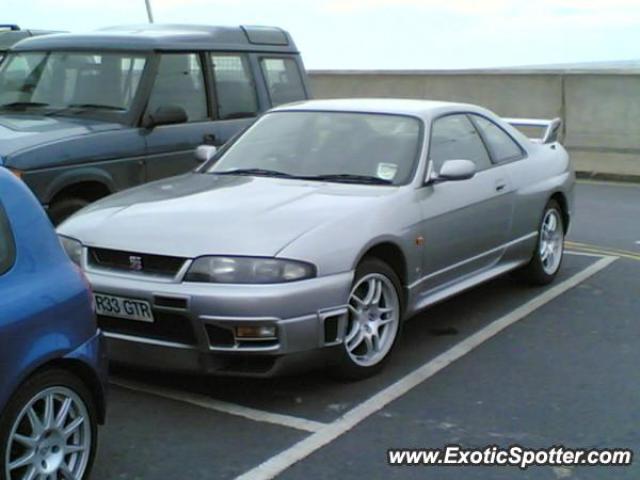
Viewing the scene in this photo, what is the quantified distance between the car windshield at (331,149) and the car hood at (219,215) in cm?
18

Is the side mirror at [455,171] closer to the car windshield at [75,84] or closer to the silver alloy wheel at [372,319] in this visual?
the silver alloy wheel at [372,319]

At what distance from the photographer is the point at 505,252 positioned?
6.86m

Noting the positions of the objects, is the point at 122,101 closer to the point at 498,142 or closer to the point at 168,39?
the point at 168,39

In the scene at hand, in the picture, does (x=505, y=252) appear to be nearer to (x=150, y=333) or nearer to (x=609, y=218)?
(x=150, y=333)

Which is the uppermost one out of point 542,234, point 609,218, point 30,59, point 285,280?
point 30,59

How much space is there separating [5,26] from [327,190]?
34.1 ft

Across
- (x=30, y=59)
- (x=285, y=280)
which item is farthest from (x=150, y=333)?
(x=30, y=59)

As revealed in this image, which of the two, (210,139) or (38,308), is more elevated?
(38,308)

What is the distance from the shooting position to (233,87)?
872 cm

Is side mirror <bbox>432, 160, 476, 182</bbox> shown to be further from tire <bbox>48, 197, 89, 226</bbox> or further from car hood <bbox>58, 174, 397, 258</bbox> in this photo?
→ tire <bbox>48, 197, 89, 226</bbox>

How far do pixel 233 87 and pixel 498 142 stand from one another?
8.79ft

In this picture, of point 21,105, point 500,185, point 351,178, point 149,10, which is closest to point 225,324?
point 351,178

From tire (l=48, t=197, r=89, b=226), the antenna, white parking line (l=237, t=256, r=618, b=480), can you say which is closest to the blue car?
white parking line (l=237, t=256, r=618, b=480)

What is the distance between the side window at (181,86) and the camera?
8.03m
